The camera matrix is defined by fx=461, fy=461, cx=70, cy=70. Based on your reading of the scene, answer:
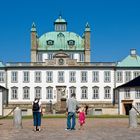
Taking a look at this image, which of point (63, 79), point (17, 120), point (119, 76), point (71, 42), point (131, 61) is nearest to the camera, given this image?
point (17, 120)

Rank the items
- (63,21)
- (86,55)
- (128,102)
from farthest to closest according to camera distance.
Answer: (63,21) → (86,55) → (128,102)

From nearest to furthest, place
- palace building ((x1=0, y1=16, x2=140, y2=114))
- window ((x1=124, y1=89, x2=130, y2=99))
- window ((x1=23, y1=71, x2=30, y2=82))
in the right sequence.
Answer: window ((x1=124, y1=89, x2=130, y2=99)), palace building ((x1=0, y1=16, x2=140, y2=114)), window ((x1=23, y1=71, x2=30, y2=82))

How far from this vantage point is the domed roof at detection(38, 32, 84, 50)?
82.7m

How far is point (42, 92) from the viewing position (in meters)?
75.2

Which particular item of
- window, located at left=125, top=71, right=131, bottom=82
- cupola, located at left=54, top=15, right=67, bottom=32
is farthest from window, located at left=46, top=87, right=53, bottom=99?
cupola, located at left=54, top=15, right=67, bottom=32

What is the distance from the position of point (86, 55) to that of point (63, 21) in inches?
449

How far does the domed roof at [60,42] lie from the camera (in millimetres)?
82738

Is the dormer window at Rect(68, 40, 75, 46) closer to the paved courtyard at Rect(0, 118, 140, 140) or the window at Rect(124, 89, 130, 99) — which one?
the window at Rect(124, 89, 130, 99)

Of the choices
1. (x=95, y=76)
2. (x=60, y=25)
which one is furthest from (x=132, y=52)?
(x=60, y=25)

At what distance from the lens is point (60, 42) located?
83625 mm

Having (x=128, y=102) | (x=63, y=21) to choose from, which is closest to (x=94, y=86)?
(x=128, y=102)

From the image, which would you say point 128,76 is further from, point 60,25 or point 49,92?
point 60,25

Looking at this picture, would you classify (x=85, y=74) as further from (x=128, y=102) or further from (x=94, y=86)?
(x=128, y=102)

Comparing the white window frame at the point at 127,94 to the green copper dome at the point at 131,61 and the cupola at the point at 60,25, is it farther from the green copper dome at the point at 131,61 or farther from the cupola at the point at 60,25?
the cupola at the point at 60,25
